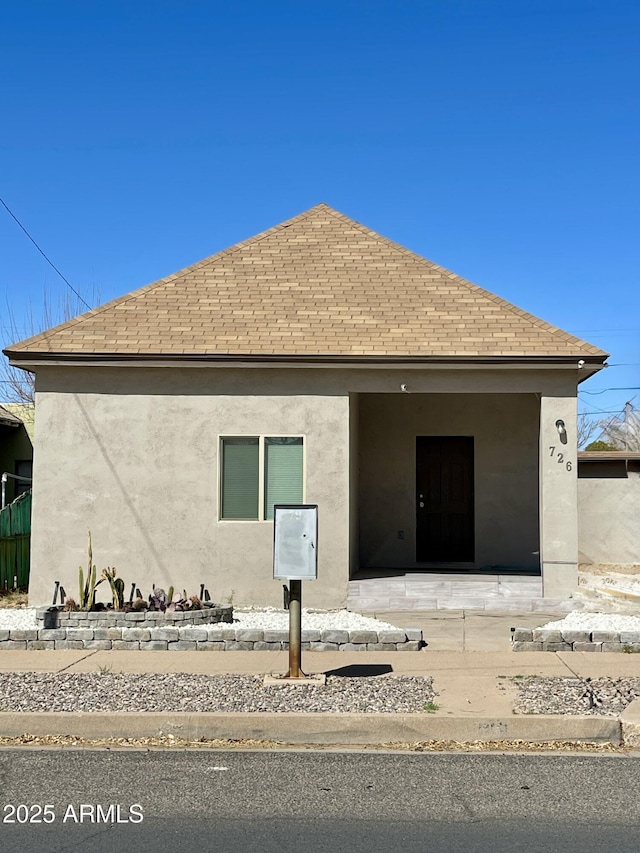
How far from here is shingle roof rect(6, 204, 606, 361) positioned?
13539 mm

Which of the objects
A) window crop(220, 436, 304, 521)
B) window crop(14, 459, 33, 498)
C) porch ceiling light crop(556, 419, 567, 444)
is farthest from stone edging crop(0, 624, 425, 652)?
window crop(14, 459, 33, 498)

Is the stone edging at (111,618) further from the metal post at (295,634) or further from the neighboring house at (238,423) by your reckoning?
the metal post at (295,634)

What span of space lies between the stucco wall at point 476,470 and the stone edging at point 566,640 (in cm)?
516

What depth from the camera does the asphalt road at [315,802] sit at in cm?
512

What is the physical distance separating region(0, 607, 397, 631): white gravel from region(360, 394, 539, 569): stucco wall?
319cm

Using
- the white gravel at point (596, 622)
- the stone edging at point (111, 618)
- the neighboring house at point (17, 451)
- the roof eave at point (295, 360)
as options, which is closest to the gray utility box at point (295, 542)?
the stone edging at point (111, 618)

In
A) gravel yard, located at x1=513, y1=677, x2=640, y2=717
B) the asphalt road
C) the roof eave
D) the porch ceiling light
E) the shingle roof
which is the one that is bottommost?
the asphalt road

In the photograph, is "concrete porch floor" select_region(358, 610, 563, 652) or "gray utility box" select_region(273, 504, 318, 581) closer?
"gray utility box" select_region(273, 504, 318, 581)

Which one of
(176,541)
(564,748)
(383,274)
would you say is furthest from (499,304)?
(564,748)

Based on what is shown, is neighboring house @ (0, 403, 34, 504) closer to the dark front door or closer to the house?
the dark front door

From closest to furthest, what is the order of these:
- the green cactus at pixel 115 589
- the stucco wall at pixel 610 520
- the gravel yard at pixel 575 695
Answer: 1. the gravel yard at pixel 575 695
2. the green cactus at pixel 115 589
3. the stucco wall at pixel 610 520

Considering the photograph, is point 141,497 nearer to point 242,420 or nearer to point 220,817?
point 242,420

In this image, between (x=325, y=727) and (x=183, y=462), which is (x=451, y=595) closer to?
(x=183, y=462)

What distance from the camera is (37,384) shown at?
45.1 feet
